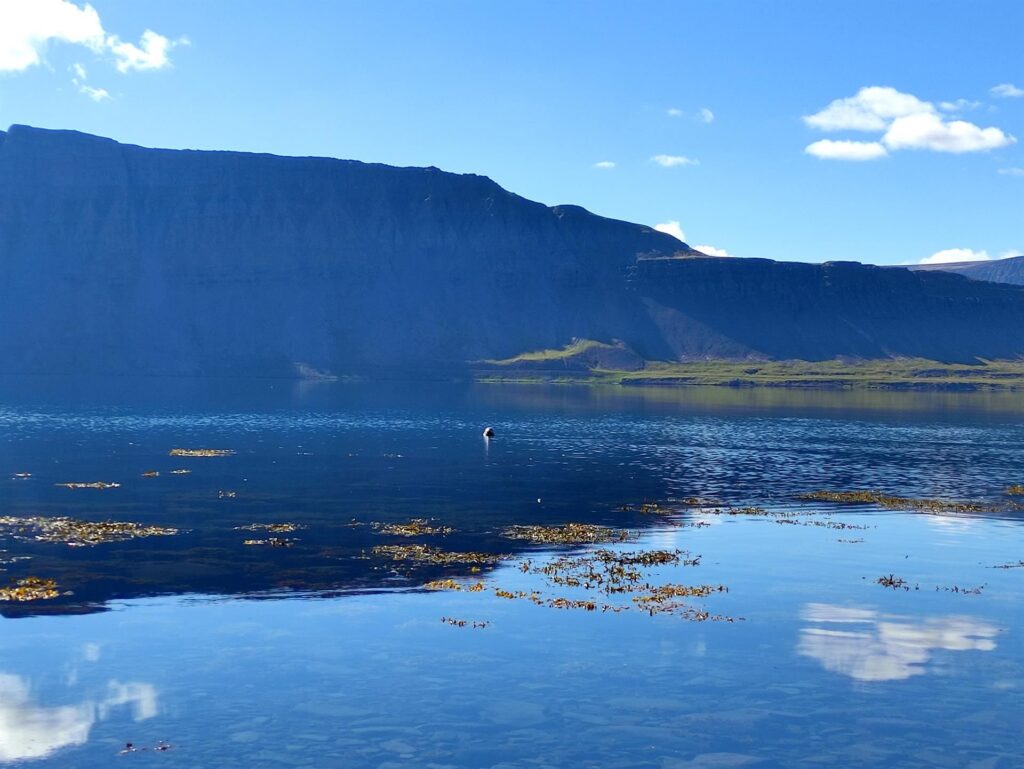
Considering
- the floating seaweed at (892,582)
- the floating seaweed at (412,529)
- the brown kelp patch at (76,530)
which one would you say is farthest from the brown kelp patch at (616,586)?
the brown kelp patch at (76,530)

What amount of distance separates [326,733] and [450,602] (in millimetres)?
12622

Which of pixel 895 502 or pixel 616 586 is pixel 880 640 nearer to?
Result: pixel 616 586

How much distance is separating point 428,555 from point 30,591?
49.7 ft

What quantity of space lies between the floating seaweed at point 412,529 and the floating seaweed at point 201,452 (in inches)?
1443

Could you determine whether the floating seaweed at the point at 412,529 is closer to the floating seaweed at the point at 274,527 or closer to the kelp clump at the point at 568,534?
the kelp clump at the point at 568,534

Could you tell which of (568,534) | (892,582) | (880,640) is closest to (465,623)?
(880,640)

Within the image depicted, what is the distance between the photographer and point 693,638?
32.7m

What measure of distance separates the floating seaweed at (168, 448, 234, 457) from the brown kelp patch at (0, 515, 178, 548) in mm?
32696

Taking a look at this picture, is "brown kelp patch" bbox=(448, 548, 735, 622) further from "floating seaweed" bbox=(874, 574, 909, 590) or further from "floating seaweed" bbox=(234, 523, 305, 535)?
"floating seaweed" bbox=(234, 523, 305, 535)

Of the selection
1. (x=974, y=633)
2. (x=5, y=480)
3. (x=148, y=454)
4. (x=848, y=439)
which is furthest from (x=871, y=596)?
(x=848, y=439)

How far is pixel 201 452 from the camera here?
3447 inches

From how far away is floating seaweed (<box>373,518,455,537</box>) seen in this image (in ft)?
167

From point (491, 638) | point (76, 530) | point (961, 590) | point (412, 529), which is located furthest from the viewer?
point (412, 529)

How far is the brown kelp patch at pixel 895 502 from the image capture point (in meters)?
63.6
